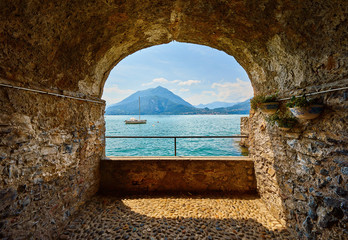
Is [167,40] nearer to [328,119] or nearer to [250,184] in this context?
[328,119]

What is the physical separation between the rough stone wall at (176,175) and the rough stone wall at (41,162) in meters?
0.66

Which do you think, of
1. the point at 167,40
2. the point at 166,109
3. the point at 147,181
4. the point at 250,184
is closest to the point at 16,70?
the point at 167,40

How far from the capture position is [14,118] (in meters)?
1.88

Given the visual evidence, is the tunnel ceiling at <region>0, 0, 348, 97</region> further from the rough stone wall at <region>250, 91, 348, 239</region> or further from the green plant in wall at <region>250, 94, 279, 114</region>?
the rough stone wall at <region>250, 91, 348, 239</region>

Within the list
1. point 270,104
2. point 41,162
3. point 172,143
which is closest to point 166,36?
point 270,104

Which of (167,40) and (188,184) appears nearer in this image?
(167,40)

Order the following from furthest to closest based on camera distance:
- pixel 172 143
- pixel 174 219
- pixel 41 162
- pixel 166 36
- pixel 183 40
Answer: pixel 172 143 < pixel 183 40 < pixel 166 36 < pixel 174 219 < pixel 41 162

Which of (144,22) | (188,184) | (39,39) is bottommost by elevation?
(188,184)

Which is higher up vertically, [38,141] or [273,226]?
[38,141]

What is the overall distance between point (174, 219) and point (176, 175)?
1.04 metres

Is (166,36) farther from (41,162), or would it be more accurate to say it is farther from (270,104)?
(41,162)

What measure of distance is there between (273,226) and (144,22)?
4.32 metres

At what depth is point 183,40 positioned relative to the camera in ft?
11.6

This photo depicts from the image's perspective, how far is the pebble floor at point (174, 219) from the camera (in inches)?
101
